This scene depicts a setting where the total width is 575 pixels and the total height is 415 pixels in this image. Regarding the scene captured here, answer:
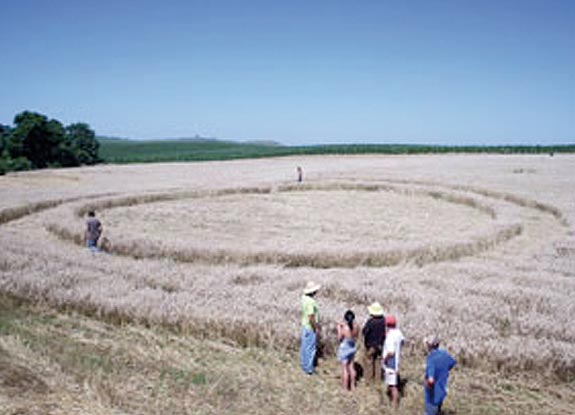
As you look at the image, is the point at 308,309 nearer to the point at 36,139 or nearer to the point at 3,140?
the point at 36,139

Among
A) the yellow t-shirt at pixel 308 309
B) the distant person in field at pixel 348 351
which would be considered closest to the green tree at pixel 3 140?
the yellow t-shirt at pixel 308 309

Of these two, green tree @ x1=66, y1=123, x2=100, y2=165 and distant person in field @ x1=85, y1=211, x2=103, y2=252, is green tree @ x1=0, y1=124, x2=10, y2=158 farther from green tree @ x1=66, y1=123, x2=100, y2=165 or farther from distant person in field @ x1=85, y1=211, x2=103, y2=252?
distant person in field @ x1=85, y1=211, x2=103, y2=252

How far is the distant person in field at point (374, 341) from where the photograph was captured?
8070mm

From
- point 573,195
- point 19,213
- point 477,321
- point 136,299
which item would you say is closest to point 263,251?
point 136,299

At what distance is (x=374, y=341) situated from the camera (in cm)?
808

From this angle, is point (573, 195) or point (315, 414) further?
point (573, 195)

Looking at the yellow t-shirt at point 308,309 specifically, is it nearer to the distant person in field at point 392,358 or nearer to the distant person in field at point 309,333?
the distant person in field at point 309,333

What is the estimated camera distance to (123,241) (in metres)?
17.9

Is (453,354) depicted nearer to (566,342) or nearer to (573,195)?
(566,342)

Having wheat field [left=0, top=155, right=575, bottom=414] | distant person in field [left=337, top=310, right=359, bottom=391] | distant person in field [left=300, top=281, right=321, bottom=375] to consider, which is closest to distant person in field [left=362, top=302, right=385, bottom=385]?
distant person in field [left=337, top=310, right=359, bottom=391]

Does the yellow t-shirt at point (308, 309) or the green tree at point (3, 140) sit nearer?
the yellow t-shirt at point (308, 309)

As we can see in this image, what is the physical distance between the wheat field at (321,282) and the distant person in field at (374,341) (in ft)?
2.07

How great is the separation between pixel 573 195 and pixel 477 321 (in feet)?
83.4

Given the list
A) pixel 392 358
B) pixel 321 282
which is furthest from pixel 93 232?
pixel 392 358
